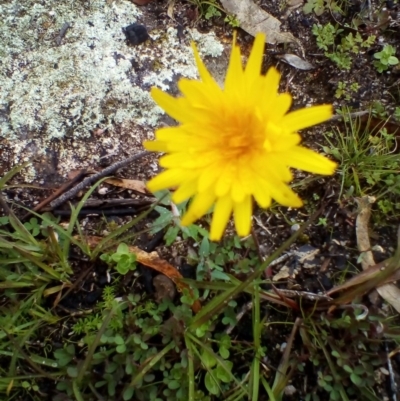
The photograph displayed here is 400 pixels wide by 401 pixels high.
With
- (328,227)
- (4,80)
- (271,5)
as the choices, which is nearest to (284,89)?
(271,5)

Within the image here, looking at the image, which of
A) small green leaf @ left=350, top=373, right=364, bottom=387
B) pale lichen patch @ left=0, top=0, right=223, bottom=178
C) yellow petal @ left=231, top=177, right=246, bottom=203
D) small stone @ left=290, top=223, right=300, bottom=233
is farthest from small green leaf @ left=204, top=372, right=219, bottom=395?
pale lichen patch @ left=0, top=0, right=223, bottom=178

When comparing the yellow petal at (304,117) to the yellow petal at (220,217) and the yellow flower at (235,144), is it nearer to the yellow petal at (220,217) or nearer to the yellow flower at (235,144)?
the yellow flower at (235,144)

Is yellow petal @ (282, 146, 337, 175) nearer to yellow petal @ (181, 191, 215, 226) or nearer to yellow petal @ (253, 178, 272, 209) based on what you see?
yellow petal @ (253, 178, 272, 209)

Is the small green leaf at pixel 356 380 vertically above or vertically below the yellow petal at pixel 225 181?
below

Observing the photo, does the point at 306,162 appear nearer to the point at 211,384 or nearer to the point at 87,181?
the point at 211,384

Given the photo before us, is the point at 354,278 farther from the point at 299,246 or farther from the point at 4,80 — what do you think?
the point at 4,80

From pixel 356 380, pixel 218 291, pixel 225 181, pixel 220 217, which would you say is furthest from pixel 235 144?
pixel 356 380

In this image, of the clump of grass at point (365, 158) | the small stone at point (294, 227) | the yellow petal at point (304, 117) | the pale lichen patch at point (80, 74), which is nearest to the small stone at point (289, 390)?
the small stone at point (294, 227)
